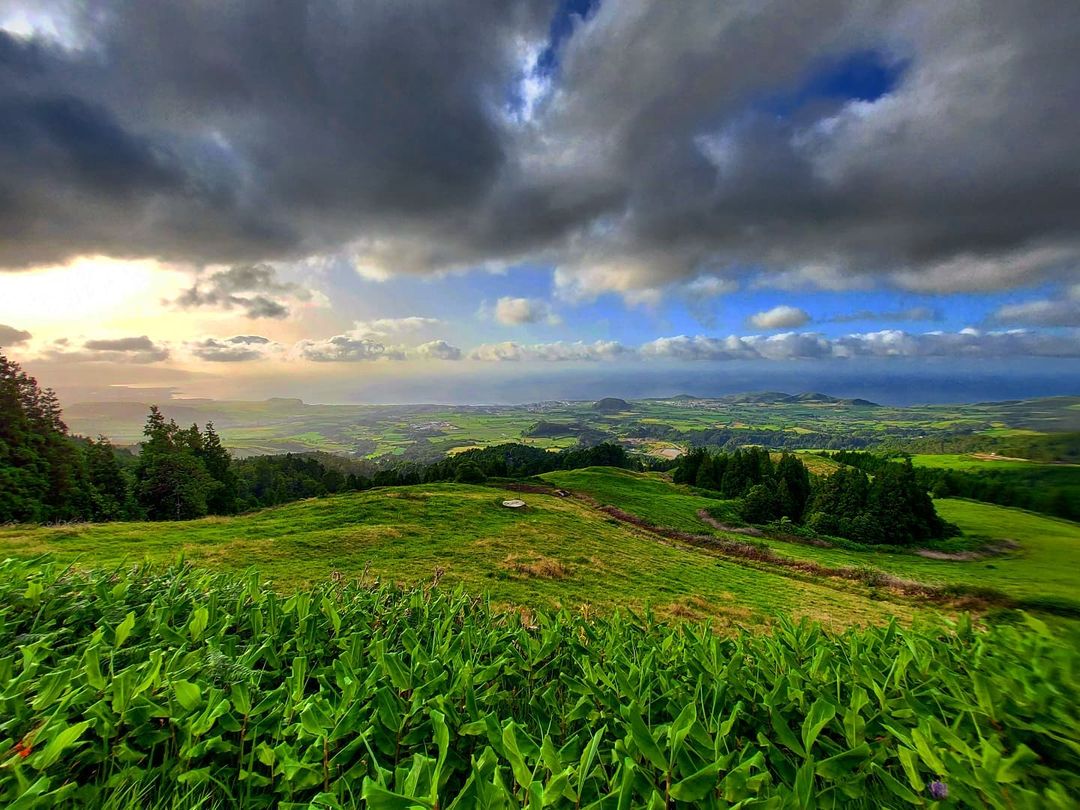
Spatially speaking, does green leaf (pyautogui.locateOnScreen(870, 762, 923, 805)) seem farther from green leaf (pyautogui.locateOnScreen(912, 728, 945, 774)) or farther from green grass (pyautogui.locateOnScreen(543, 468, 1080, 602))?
green grass (pyautogui.locateOnScreen(543, 468, 1080, 602))

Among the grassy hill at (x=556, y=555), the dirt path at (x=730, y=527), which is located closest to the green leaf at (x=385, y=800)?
the grassy hill at (x=556, y=555)

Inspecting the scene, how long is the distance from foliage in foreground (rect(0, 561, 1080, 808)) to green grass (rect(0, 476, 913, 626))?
30.7ft

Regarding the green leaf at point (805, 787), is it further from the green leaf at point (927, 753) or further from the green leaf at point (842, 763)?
the green leaf at point (927, 753)

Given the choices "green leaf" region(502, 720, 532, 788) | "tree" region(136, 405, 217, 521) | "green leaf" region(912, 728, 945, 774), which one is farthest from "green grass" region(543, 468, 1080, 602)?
"tree" region(136, 405, 217, 521)

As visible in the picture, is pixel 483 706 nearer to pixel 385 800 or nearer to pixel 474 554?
pixel 385 800

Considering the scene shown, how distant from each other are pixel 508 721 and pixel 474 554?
18.4m

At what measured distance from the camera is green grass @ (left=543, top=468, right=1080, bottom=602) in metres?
18.8

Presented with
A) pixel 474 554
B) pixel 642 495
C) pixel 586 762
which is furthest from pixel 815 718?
pixel 642 495

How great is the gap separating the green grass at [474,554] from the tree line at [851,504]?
15417 mm

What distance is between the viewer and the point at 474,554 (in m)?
18.6

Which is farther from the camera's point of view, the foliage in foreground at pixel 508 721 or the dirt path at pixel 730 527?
the dirt path at pixel 730 527

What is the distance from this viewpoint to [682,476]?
2256 inches

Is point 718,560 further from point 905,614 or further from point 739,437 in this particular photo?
point 739,437

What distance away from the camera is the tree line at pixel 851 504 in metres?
34.5
